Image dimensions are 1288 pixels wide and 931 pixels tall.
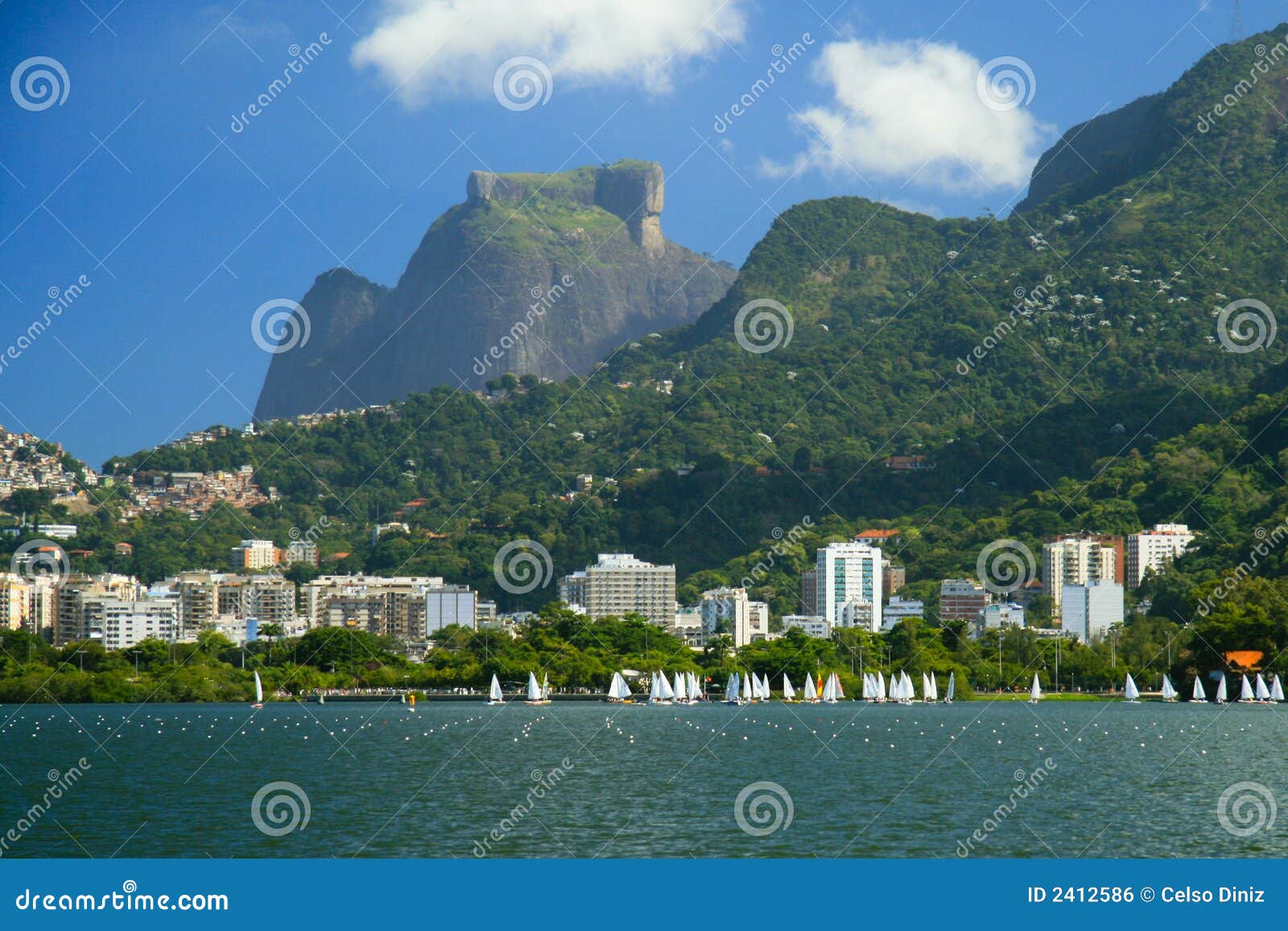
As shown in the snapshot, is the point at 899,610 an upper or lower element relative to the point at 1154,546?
lower

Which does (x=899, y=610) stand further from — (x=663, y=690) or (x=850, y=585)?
(x=663, y=690)

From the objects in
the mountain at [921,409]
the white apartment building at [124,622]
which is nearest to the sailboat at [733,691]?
the mountain at [921,409]

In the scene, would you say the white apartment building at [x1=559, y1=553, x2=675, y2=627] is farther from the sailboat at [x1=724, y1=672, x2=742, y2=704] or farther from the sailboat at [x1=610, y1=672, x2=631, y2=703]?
the sailboat at [x1=724, y1=672, x2=742, y2=704]

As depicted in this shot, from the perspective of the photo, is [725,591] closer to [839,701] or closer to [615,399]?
[839,701]

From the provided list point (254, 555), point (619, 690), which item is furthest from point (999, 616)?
point (254, 555)

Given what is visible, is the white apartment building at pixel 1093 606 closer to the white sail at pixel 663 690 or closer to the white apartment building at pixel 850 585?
the white apartment building at pixel 850 585
